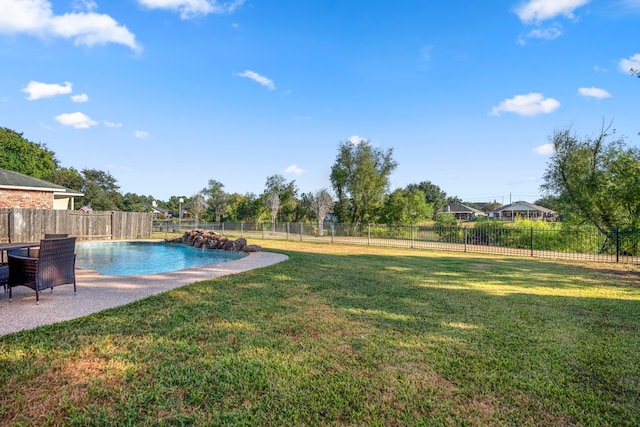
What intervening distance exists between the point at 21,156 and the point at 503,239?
140ft

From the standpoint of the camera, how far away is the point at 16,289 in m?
5.30

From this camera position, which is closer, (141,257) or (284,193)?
(141,257)

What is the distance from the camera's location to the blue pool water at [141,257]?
9.41 m

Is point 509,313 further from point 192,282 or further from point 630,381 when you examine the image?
point 192,282

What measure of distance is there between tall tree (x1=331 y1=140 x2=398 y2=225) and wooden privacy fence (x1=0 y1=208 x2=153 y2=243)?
15.7 m

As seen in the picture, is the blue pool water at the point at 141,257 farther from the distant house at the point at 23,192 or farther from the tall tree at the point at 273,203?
the tall tree at the point at 273,203

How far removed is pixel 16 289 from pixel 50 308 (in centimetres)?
184

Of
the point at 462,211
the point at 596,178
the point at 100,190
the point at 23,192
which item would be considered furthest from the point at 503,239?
the point at 100,190

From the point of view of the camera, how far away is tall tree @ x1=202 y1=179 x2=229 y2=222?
41.4 metres

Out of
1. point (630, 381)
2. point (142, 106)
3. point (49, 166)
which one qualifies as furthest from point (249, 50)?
point (49, 166)

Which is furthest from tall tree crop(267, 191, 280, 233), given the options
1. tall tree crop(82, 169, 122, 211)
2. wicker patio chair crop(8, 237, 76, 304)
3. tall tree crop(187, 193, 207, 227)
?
wicker patio chair crop(8, 237, 76, 304)

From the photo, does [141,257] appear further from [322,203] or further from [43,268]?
[322,203]

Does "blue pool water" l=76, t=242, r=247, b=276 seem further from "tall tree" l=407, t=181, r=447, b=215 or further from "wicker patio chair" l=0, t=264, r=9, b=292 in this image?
"tall tree" l=407, t=181, r=447, b=215

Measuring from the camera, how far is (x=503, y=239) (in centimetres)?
1526
